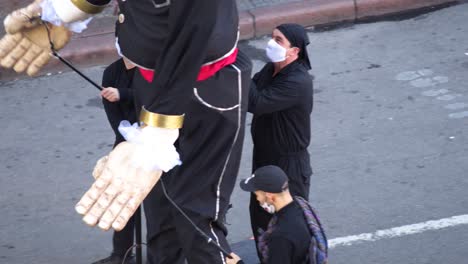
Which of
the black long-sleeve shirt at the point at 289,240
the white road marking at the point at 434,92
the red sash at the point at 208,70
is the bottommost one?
the white road marking at the point at 434,92

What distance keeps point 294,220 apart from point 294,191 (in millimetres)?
648

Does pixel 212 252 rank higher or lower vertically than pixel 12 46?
lower

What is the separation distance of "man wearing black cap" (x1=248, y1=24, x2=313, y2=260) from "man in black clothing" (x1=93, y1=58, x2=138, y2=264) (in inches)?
29.7

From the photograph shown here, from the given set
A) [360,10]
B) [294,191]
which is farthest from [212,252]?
[360,10]

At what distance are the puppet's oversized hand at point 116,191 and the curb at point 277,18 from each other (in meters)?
5.52

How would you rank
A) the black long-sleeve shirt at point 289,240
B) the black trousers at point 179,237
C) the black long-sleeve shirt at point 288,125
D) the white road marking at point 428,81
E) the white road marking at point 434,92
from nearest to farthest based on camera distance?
the black trousers at point 179,237 < the black long-sleeve shirt at point 289,240 < the black long-sleeve shirt at point 288,125 < the white road marking at point 434,92 < the white road marking at point 428,81

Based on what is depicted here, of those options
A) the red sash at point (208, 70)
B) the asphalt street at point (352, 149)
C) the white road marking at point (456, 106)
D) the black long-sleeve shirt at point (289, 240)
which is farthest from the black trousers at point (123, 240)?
the white road marking at point (456, 106)

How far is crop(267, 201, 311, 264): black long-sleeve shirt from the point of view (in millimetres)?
4953

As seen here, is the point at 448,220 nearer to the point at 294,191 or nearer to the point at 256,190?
the point at 294,191

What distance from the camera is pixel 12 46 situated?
4281 mm

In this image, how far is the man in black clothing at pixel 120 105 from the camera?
580 centimetres

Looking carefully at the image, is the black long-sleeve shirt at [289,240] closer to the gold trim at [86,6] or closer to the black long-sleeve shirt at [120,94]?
the black long-sleeve shirt at [120,94]

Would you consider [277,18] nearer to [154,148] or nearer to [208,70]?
[208,70]

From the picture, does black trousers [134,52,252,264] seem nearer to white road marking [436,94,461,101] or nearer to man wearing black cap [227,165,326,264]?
man wearing black cap [227,165,326,264]
